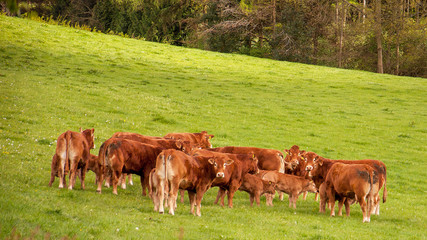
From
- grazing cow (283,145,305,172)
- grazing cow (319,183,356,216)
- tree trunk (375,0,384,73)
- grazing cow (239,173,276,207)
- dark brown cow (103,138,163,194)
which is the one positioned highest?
tree trunk (375,0,384,73)

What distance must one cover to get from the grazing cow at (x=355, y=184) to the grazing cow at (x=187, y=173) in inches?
120

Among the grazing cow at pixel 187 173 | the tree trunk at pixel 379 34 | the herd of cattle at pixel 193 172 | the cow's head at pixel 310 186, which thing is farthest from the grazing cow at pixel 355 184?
the tree trunk at pixel 379 34

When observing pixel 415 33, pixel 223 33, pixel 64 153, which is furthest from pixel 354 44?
pixel 64 153

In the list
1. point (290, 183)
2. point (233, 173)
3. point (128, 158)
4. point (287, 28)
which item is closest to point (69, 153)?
point (128, 158)

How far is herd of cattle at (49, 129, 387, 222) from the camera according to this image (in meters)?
11.1

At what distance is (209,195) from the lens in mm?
14852

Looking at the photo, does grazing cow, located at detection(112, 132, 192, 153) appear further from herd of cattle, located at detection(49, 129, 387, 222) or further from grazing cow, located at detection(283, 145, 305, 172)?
grazing cow, located at detection(283, 145, 305, 172)

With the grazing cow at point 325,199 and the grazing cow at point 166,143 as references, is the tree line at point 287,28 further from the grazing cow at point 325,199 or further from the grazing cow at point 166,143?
the grazing cow at point 325,199

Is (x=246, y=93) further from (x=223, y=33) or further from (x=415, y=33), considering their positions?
(x=415, y=33)

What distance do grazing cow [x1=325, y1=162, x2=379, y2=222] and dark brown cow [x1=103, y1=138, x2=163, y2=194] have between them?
476 cm

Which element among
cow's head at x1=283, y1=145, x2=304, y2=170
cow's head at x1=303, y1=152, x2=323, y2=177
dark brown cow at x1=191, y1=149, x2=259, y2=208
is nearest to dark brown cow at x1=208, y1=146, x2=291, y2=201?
cow's head at x1=283, y1=145, x2=304, y2=170

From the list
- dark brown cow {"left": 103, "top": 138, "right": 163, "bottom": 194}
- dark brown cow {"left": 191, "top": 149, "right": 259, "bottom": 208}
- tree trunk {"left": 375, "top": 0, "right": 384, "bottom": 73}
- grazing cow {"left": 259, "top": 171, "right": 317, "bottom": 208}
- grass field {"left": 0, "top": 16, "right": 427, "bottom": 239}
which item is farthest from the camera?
tree trunk {"left": 375, "top": 0, "right": 384, "bottom": 73}

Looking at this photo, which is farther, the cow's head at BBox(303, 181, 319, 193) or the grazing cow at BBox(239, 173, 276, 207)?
the cow's head at BBox(303, 181, 319, 193)

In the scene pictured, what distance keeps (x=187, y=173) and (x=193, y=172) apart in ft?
0.71
